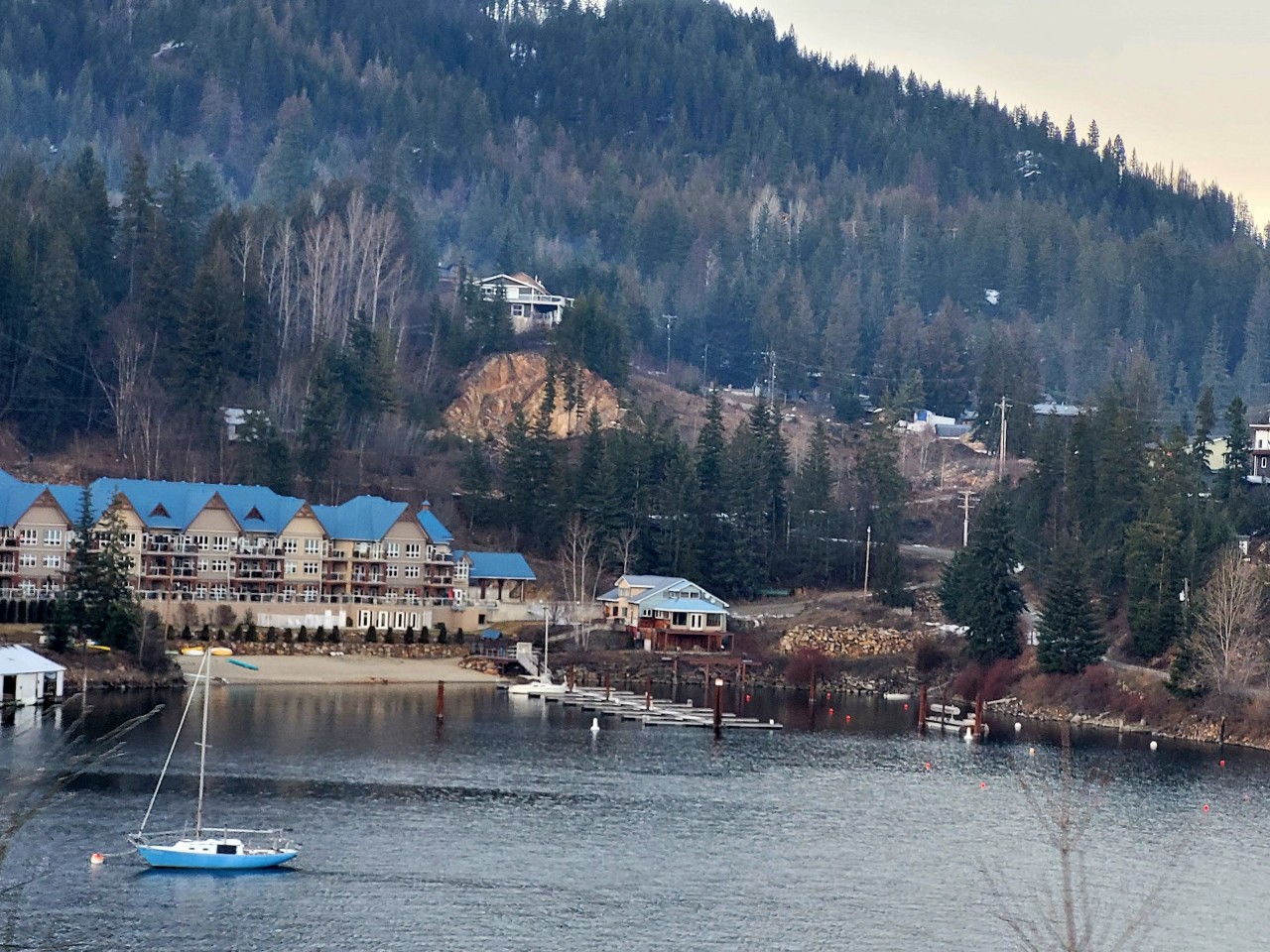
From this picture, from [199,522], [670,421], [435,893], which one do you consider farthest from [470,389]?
[435,893]

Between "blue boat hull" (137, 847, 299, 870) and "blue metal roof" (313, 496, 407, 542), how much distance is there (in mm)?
49586

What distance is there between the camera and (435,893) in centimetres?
4700

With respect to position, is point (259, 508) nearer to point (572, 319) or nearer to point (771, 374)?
point (572, 319)

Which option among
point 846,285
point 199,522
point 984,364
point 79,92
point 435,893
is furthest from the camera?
point 79,92

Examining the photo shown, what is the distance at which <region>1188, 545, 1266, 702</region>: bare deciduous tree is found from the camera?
8006 centimetres

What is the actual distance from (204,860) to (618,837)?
39.4 ft

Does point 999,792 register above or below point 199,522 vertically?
below

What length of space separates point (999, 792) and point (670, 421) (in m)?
55.6

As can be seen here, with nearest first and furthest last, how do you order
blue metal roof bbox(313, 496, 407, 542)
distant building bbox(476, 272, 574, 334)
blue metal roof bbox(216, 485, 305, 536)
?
blue metal roof bbox(216, 485, 305, 536) → blue metal roof bbox(313, 496, 407, 542) → distant building bbox(476, 272, 574, 334)

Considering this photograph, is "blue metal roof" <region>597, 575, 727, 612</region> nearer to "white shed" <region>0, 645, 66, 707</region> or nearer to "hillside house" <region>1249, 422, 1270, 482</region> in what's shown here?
"white shed" <region>0, 645, 66, 707</region>

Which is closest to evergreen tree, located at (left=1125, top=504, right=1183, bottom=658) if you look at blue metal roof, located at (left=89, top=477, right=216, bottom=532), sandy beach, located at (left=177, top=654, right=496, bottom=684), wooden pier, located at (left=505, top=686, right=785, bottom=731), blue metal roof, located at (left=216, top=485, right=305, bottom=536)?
wooden pier, located at (left=505, top=686, right=785, bottom=731)

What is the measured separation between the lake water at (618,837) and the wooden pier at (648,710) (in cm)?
178

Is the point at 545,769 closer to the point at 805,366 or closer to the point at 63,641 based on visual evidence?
the point at 63,641

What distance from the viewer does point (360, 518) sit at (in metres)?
99.2
